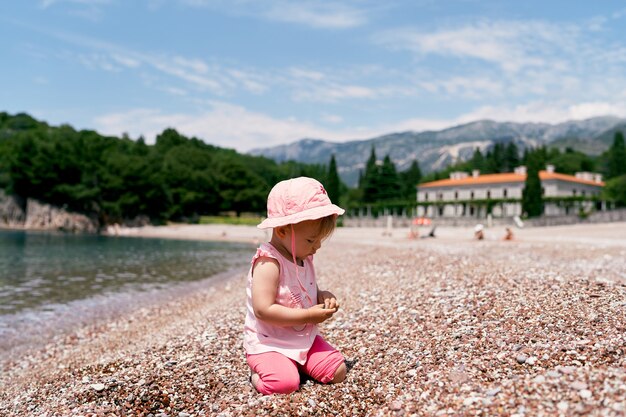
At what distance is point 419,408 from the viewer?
3486mm

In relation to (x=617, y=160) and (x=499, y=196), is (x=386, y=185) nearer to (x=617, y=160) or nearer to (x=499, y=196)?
(x=499, y=196)

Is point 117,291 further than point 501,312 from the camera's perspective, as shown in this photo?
Yes

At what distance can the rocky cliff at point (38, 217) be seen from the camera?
284 feet

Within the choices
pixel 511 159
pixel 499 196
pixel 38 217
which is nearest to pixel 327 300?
pixel 499 196

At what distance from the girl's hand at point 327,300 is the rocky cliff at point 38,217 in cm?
9233

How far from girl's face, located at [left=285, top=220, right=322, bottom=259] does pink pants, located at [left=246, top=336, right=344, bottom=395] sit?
0.96 meters

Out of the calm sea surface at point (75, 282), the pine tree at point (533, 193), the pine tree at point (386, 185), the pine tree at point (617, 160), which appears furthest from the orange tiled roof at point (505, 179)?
the calm sea surface at point (75, 282)

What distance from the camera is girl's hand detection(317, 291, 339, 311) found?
4230mm

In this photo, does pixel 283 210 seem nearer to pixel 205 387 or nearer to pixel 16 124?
pixel 205 387

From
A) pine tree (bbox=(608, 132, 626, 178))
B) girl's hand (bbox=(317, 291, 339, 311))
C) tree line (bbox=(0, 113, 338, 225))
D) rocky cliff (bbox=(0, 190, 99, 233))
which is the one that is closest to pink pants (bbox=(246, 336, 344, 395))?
girl's hand (bbox=(317, 291, 339, 311))

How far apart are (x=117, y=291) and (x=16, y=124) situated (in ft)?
488

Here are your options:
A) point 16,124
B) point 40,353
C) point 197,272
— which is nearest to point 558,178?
point 197,272

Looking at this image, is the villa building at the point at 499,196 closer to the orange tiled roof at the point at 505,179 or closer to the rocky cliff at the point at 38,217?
the orange tiled roof at the point at 505,179

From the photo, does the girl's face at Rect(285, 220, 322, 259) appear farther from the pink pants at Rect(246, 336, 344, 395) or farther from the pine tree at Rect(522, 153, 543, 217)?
the pine tree at Rect(522, 153, 543, 217)
